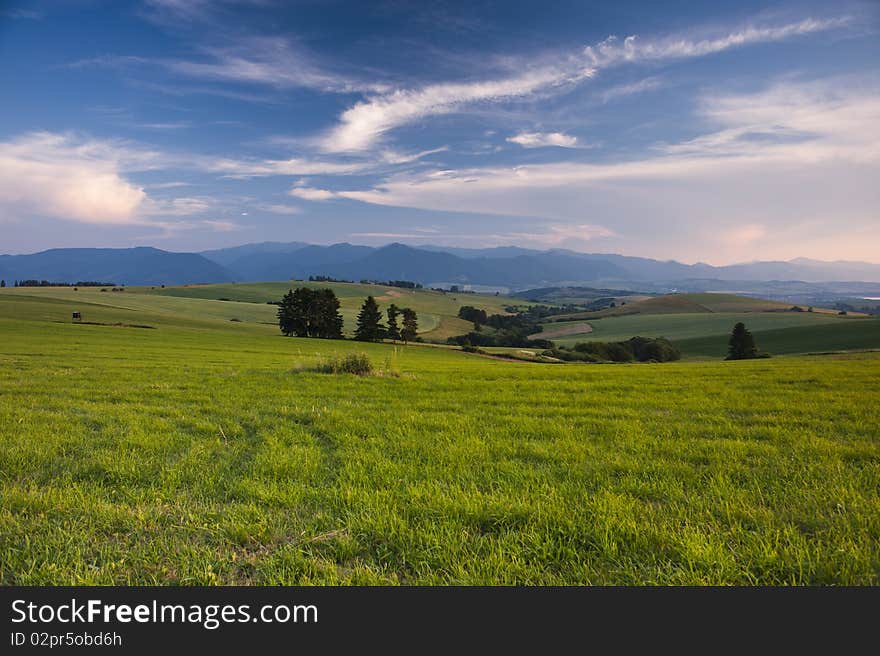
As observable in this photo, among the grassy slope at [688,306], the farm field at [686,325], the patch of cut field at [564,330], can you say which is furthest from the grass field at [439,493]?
the grassy slope at [688,306]

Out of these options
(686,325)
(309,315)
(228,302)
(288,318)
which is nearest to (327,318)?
(309,315)

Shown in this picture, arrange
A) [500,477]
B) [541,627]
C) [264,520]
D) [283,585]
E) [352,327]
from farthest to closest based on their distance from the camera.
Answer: [352,327] < [500,477] < [264,520] < [283,585] < [541,627]

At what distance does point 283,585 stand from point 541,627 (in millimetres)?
1912

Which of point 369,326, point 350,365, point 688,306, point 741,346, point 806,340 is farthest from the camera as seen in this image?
point 688,306

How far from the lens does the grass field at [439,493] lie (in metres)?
3.22

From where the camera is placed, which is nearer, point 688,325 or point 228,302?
point 688,325

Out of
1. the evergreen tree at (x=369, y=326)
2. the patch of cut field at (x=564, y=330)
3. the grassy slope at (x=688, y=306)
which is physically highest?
the grassy slope at (x=688, y=306)

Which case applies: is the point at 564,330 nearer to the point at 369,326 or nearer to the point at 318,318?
the point at 369,326

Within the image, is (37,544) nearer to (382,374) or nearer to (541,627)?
(541,627)

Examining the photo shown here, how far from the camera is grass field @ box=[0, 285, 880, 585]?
3223mm

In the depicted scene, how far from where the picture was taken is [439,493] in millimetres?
4395

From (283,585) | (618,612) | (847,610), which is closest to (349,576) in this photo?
(283,585)

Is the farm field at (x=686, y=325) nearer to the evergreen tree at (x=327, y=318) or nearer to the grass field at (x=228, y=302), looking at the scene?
the grass field at (x=228, y=302)

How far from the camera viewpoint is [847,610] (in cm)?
283
